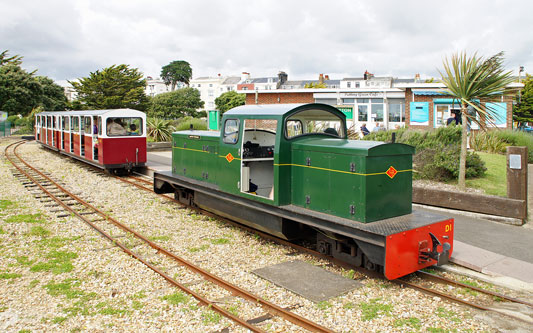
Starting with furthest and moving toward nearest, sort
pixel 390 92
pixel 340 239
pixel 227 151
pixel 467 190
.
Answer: pixel 390 92
pixel 467 190
pixel 227 151
pixel 340 239

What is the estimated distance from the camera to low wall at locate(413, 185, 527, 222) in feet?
28.4

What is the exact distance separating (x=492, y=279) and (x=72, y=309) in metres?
5.70

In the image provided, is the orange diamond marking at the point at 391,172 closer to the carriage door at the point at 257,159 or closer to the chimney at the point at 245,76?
the carriage door at the point at 257,159

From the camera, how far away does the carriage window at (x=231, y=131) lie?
7.88 meters

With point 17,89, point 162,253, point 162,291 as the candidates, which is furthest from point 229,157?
point 17,89

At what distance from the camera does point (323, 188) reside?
654cm

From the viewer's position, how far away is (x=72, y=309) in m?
4.98

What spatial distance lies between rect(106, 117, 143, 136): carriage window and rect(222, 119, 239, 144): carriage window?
860 centimetres

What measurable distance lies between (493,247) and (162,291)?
569 cm

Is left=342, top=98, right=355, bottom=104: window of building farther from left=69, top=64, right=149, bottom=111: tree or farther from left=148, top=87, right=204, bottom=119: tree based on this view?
left=148, top=87, right=204, bottom=119: tree

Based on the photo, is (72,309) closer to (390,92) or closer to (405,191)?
(405,191)

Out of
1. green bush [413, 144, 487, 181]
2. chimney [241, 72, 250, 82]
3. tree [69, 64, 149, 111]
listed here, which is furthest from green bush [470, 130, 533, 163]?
chimney [241, 72, 250, 82]

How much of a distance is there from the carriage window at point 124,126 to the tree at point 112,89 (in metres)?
20.8

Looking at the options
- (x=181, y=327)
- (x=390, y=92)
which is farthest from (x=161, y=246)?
(x=390, y=92)
